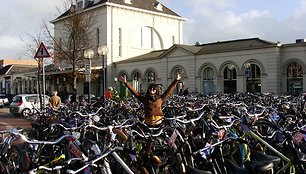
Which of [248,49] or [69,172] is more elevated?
[248,49]

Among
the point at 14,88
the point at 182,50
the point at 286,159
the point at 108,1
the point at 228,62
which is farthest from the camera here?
the point at 14,88

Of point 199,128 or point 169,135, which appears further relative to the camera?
point 199,128

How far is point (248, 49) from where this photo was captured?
3247 centimetres

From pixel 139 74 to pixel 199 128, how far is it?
3531cm

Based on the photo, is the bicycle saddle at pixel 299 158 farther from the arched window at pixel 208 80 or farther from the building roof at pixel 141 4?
the building roof at pixel 141 4

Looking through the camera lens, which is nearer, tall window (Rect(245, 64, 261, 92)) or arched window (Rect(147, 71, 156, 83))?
tall window (Rect(245, 64, 261, 92))

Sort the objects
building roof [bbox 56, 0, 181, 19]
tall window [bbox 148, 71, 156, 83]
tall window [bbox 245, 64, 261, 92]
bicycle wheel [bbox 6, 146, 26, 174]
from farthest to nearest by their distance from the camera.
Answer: building roof [bbox 56, 0, 181, 19] < tall window [bbox 148, 71, 156, 83] < tall window [bbox 245, 64, 261, 92] < bicycle wheel [bbox 6, 146, 26, 174]

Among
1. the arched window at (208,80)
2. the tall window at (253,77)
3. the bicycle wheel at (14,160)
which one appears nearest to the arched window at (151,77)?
the arched window at (208,80)

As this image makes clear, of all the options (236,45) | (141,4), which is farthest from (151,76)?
(141,4)

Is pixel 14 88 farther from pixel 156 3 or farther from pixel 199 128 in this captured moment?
pixel 199 128

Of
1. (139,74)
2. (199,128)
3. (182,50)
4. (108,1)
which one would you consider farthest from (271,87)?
(199,128)

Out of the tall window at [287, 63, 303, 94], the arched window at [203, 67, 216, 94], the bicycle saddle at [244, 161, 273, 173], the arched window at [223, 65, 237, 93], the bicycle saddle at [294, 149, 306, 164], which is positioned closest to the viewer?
the bicycle saddle at [244, 161, 273, 173]

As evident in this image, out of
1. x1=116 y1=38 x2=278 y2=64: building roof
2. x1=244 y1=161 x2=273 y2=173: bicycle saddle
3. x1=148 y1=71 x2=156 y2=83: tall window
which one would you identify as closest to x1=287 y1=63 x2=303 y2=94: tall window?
x1=116 y1=38 x2=278 y2=64: building roof

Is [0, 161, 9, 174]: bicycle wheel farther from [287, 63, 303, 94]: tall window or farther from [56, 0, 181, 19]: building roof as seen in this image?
[56, 0, 181, 19]: building roof
